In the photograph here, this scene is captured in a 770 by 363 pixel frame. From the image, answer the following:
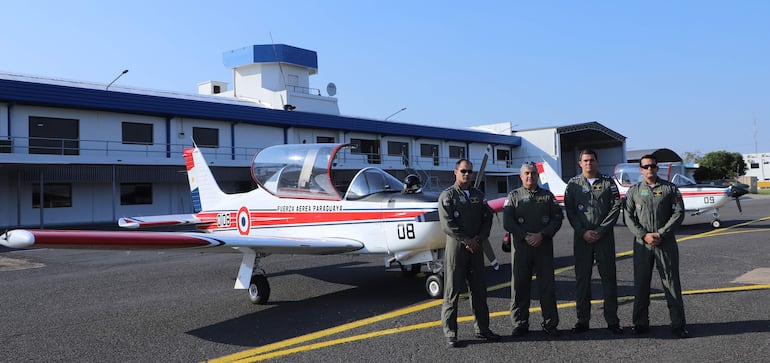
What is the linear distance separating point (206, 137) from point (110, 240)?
23.7 metres

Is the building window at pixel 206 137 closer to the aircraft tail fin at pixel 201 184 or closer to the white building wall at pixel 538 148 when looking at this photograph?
the aircraft tail fin at pixel 201 184

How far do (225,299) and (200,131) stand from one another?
71.7ft

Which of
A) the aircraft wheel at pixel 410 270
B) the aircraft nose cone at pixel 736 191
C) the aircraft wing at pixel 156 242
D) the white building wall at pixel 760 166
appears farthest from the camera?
the white building wall at pixel 760 166

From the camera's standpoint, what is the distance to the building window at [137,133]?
24859mm

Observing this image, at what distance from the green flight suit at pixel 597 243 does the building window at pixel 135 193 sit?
2423cm

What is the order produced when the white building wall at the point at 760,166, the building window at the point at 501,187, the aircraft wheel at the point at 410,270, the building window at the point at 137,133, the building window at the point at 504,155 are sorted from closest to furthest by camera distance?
the aircraft wheel at the point at 410,270, the building window at the point at 137,133, the building window at the point at 501,187, the building window at the point at 504,155, the white building wall at the point at 760,166

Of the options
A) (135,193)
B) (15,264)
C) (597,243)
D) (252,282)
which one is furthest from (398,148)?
(597,243)

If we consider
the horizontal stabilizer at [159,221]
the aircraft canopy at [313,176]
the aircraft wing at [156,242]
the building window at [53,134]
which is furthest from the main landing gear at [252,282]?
the building window at [53,134]

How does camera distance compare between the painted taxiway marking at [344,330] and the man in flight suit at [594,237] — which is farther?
the man in flight suit at [594,237]

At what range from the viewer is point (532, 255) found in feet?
16.5

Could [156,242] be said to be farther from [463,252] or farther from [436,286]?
[436,286]

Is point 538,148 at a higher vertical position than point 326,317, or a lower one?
higher

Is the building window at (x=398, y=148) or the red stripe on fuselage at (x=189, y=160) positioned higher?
the building window at (x=398, y=148)

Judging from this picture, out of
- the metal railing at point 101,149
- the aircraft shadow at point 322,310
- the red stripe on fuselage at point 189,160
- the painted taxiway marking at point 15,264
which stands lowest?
the painted taxiway marking at point 15,264
